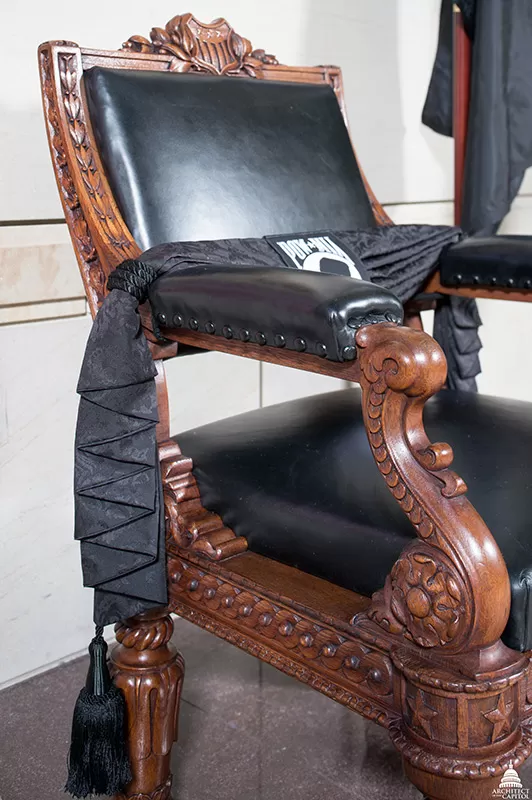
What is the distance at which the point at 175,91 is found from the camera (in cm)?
126

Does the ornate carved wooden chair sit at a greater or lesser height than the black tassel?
greater

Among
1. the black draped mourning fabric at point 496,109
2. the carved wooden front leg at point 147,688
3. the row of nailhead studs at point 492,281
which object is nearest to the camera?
the carved wooden front leg at point 147,688

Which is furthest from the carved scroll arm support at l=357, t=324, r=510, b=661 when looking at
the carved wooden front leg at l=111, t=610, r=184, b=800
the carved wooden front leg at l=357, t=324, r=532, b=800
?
the carved wooden front leg at l=111, t=610, r=184, b=800

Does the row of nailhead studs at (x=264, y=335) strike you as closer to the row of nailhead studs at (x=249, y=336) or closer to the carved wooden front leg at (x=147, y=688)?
the row of nailhead studs at (x=249, y=336)

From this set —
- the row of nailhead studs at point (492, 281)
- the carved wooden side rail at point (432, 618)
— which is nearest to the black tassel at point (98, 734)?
the carved wooden side rail at point (432, 618)

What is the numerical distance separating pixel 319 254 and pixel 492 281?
0.28 metres

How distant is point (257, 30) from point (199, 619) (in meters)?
1.31

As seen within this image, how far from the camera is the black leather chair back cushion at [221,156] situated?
1.18 metres

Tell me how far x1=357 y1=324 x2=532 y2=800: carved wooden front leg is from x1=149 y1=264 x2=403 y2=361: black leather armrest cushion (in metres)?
0.03

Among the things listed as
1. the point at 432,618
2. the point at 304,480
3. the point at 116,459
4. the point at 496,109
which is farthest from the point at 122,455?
the point at 496,109

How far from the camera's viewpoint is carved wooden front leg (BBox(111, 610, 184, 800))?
1.17 metres

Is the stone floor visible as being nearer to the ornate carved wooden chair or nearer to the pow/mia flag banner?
the ornate carved wooden chair

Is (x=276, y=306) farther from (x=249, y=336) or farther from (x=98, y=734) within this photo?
(x=98, y=734)

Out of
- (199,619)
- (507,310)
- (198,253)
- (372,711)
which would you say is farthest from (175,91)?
(507,310)
